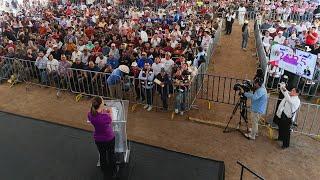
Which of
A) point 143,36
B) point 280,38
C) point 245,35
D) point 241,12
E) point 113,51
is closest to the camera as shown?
point 113,51

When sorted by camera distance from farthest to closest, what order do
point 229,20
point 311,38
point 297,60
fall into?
point 229,20, point 311,38, point 297,60

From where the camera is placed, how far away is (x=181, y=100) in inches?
356

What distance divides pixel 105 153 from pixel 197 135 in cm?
303

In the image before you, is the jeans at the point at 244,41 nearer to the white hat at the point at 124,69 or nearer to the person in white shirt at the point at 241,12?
the person in white shirt at the point at 241,12

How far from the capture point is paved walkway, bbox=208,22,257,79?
12084 mm

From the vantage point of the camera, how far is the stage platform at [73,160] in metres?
6.36

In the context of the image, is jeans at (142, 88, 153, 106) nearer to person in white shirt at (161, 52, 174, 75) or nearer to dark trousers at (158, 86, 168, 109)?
dark trousers at (158, 86, 168, 109)

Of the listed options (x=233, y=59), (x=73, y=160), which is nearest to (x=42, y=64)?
(x=73, y=160)

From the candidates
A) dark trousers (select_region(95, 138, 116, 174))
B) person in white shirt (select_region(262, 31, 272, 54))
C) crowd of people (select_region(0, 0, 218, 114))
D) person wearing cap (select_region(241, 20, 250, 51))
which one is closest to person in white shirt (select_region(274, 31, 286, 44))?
person in white shirt (select_region(262, 31, 272, 54))

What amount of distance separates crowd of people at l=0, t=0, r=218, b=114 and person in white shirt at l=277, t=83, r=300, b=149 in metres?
2.57

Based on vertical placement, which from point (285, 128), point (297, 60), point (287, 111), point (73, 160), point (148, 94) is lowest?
point (73, 160)

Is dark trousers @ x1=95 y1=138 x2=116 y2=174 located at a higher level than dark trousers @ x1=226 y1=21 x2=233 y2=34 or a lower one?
lower

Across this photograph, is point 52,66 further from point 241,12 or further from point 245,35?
point 241,12

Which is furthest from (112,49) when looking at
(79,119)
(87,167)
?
(87,167)
